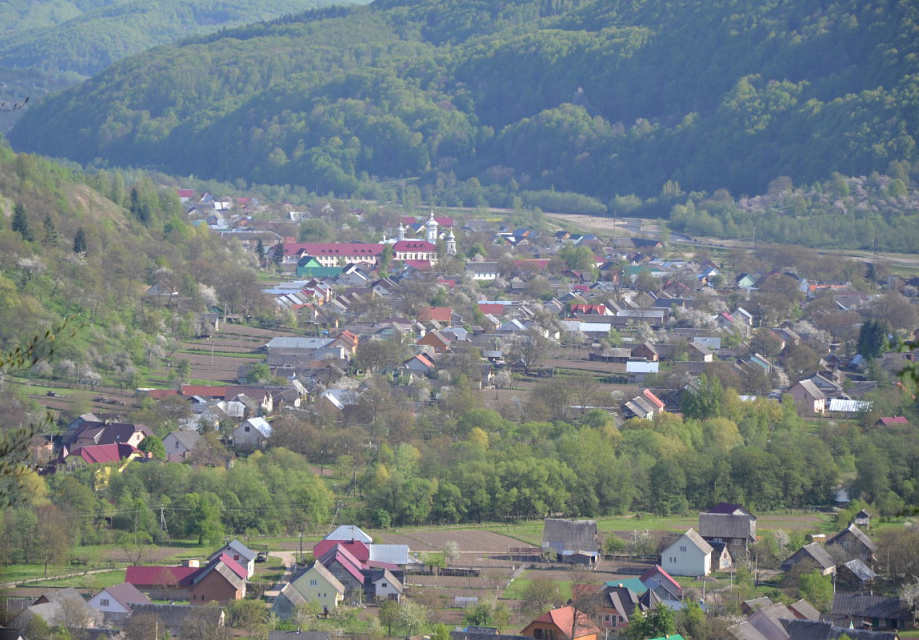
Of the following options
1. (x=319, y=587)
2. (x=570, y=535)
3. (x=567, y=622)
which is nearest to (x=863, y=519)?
(x=570, y=535)

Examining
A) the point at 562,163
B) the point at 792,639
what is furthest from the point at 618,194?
the point at 792,639

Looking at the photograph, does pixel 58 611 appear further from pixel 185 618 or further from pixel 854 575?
pixel 854 575

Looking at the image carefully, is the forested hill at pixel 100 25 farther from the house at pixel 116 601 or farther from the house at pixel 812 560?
the house at pixel 812 560

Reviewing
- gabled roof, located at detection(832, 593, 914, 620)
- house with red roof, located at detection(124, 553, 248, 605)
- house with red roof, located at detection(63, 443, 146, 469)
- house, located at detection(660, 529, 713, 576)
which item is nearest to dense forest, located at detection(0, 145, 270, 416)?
house with red roof, located at detection(63, 443, 146, 469)

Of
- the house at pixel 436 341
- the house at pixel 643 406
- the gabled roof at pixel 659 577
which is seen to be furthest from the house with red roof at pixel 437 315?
the gabled roof at pixel 659 577

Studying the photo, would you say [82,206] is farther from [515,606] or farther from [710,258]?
[515,606]

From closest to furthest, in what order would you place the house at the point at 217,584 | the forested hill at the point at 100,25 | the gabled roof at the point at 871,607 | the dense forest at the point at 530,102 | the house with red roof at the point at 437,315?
the gabled roof at the point at 871,607 → the house at the point at 217,584 → the house with red roof at the point at 437,315 → the dense forest at the point at 530,102 → the forested hill at the point at 100,25
